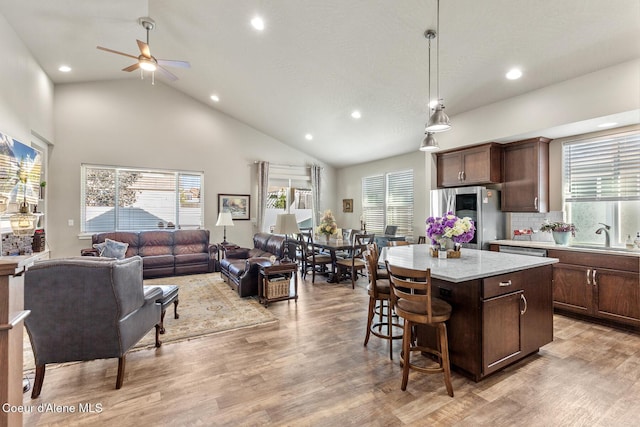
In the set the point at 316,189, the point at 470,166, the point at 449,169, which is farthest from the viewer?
the point at 316,189

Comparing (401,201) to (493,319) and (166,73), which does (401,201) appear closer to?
(493,319)

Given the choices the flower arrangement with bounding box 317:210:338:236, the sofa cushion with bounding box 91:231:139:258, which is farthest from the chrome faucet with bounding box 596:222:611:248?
the sofa cushion with bounding box 91:231:139:258

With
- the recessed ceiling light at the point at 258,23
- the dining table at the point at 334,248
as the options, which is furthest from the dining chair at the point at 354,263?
the recessed ceiling light at the point at 258,23

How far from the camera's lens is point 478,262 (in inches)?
104

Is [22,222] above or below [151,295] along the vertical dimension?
above

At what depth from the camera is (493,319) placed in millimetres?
2291

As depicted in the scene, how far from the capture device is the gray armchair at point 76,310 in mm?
2094

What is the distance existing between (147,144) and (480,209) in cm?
708

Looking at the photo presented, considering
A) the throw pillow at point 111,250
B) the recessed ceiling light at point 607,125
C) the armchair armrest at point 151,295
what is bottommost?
the armchair armrest at point 151,295

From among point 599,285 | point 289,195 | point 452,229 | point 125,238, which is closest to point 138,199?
point 125,238

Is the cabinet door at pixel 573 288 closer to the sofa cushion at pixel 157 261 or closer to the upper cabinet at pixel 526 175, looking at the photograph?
the upper cabinet at pixel 526 175

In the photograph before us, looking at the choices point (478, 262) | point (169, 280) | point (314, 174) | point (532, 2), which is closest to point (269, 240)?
point (169, 280)

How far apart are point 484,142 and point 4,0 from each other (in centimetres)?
666

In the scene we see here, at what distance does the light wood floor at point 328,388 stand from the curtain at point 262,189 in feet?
16.1
